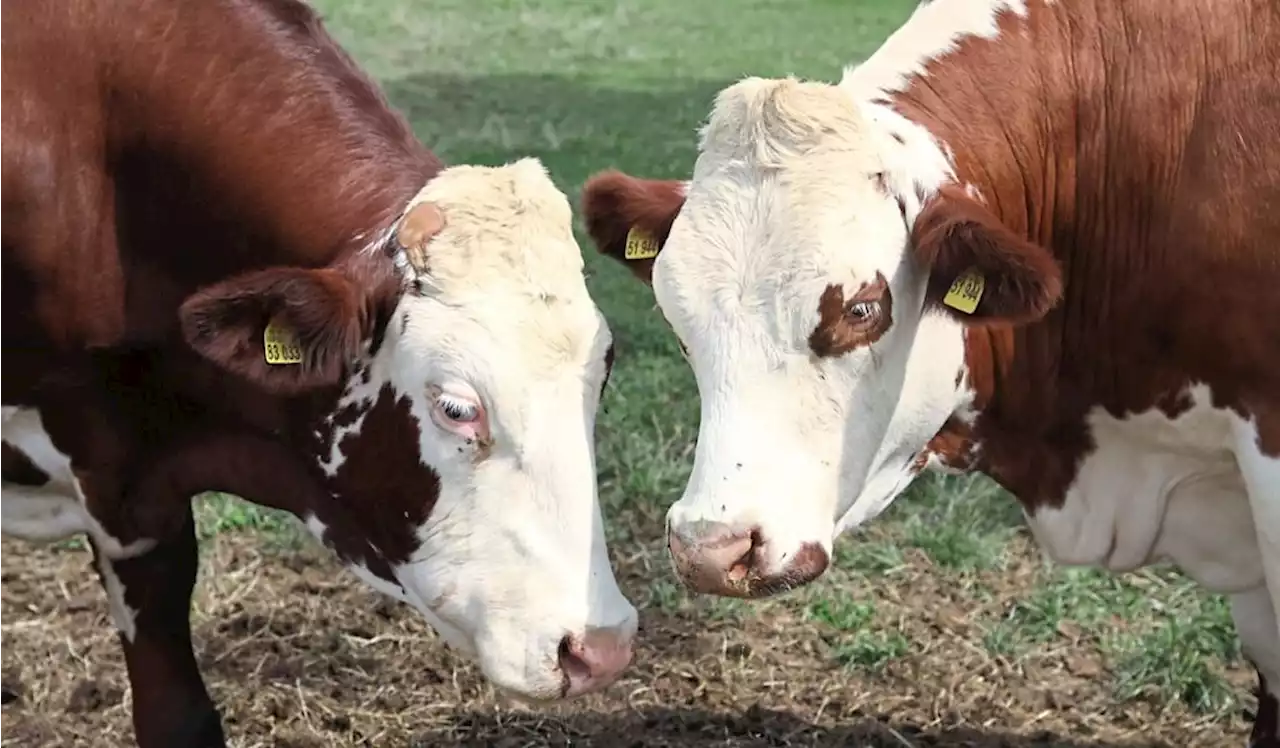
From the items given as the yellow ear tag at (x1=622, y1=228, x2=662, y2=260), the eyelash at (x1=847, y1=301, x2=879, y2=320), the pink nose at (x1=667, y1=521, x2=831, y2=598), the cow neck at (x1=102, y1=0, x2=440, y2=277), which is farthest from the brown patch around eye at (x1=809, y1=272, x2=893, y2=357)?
the cow neck at (x1=102, y1=0, x2=440, y2=277)

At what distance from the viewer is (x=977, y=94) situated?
11.3 ft

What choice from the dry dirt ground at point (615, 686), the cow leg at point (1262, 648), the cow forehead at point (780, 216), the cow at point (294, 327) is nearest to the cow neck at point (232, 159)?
the cow at point (294, 327)

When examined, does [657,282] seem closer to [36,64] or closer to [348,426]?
[348,426]

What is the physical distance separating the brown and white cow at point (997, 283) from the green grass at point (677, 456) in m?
1.28

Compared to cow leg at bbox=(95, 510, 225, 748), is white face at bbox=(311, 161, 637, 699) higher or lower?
higher

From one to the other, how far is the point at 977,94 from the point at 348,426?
174cm

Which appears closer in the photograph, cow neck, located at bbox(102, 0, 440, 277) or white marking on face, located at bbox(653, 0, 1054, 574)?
white marking on face, located at bbox(653, 0, 1054, 574)

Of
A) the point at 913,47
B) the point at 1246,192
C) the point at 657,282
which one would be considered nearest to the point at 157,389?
the point at 657,282

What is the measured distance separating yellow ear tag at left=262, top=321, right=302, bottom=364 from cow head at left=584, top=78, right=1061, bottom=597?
850 mm

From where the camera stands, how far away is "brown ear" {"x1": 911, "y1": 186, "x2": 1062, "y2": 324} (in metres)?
2.98

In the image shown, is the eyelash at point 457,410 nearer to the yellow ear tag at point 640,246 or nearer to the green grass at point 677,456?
the yellow ear tag at point 640,246

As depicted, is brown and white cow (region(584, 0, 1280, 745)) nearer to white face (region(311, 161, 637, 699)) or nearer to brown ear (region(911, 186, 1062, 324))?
brown ear (region(911, 186, 1062, 324))

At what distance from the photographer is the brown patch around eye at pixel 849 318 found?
9.84ft

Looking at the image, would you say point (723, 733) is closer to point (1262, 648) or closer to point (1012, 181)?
point (1262, 648)
